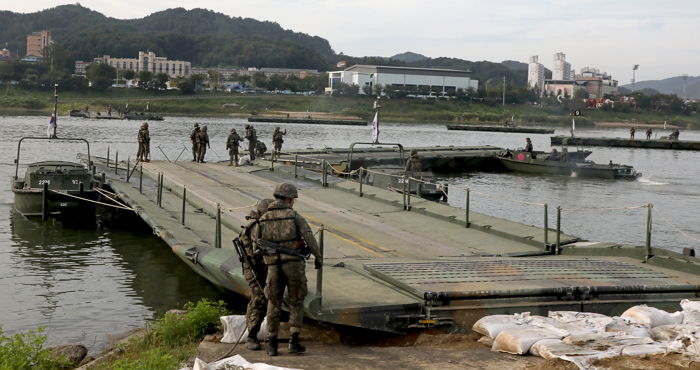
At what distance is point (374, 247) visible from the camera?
16.9 meters

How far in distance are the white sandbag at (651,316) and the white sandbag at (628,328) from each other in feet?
0.68

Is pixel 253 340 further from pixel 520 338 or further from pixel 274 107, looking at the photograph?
pixel 274 107

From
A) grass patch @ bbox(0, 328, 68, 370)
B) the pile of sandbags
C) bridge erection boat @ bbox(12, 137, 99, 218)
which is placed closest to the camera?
the pile of sandbags

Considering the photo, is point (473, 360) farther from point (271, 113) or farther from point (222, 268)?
point (271, 113)

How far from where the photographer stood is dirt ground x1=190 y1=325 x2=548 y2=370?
31.7ft

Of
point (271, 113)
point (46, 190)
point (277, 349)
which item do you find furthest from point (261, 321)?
point (271, 113)

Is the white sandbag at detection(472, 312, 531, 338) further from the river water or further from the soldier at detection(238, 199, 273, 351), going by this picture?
the river water

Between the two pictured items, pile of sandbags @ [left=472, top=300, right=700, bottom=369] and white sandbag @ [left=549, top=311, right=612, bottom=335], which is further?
white sandbag @ [left=549, top=311, right=612, bottom=335]

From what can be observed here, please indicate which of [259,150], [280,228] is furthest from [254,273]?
[259,150]

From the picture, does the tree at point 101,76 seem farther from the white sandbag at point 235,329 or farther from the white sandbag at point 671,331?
the white sandbag at point 671,331

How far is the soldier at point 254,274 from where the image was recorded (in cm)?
1038

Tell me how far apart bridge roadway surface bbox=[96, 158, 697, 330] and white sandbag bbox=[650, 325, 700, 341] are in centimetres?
188

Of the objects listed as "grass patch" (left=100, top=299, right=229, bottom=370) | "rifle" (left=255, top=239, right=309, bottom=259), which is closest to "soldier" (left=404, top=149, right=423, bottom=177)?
"grass patch" (left=100, top=299, right=229, bottom=370)

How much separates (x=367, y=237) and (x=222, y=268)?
4.91 m
